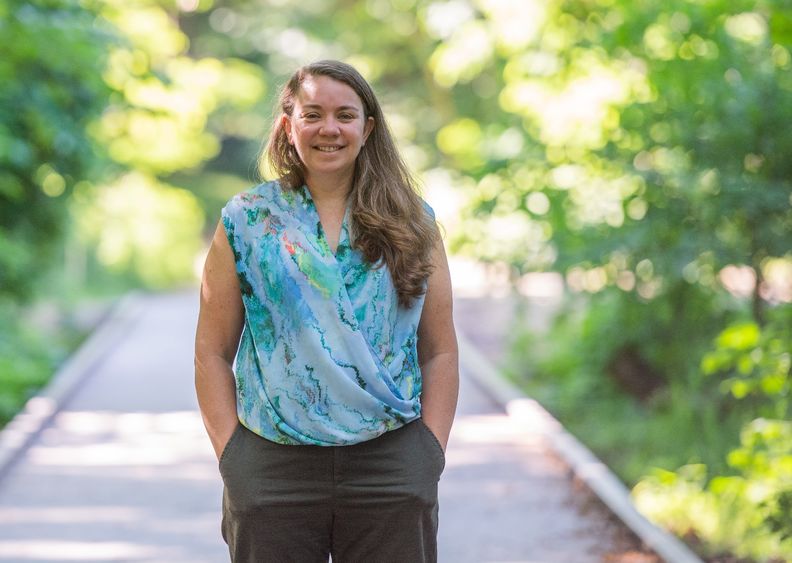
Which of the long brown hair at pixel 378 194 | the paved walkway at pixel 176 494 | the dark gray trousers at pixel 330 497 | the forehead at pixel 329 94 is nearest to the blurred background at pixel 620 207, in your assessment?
the paved walkway at pixel 176 494

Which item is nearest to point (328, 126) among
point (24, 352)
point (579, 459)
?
point (579, 459)

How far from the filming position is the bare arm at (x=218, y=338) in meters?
3.02

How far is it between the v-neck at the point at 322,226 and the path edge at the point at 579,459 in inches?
149

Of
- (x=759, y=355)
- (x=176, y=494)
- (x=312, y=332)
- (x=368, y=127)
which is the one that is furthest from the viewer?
(x=176, y=494)

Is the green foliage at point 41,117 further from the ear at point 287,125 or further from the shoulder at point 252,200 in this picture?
the shoulder at point 252,200

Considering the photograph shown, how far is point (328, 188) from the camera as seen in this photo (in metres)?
3.11

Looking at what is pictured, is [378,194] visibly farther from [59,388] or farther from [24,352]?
[24,352]

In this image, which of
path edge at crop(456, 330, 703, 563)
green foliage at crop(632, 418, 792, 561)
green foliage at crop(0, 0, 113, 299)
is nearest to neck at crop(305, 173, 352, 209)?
green foliage at crop(632, 418, 792, 561)

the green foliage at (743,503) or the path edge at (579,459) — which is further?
the path edge at (579,459)

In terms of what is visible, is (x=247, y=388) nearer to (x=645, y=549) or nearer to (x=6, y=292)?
(x=645, y=549)

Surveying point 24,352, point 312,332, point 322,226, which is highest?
point 322,226

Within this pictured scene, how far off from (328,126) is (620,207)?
709 cm

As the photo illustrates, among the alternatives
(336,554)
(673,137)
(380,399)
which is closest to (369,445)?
(380,399)

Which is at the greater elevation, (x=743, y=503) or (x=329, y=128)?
(x=329, y=128)
